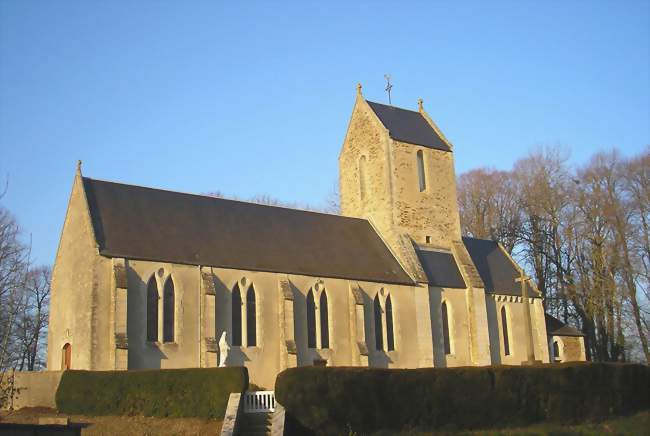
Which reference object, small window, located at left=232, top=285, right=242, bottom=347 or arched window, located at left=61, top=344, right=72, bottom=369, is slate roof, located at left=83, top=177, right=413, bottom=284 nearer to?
small window, located at left=232, top=285, right=242, bottom=347

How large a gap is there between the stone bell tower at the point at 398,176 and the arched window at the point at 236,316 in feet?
34.2

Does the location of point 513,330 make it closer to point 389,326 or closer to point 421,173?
point 389,326

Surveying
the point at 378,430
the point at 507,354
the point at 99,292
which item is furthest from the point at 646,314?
the point at 99,292

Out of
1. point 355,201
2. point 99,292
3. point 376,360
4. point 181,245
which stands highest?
point 355,201

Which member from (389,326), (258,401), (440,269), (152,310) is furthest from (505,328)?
(258,401)

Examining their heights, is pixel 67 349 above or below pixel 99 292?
below

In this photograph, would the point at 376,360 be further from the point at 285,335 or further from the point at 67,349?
the point at 67,349

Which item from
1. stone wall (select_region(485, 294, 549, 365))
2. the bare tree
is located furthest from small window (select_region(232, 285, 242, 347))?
the bare tree

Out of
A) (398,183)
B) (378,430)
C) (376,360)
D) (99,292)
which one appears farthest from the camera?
(398,183)

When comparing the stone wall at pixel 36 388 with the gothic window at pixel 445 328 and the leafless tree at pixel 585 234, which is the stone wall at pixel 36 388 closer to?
the gothic window at pixel 445 328

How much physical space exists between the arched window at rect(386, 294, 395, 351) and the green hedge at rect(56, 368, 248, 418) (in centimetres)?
1329

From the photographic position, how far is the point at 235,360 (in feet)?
Answer: 93.5

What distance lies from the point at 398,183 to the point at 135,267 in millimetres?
15994

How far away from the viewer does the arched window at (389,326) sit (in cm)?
3357
